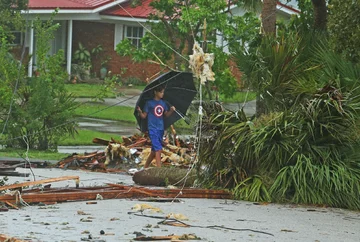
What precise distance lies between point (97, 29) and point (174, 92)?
25.9 meters

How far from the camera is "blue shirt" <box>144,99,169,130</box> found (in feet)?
54.6

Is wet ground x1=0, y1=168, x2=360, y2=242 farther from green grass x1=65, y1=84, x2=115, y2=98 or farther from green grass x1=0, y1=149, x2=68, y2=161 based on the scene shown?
green grass x1=65, y1=84, x2=115, y2=98

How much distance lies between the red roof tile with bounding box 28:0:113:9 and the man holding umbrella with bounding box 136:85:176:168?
21.9 meters

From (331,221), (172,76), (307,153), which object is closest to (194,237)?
(331,221)

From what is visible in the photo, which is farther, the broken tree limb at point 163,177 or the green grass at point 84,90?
the green grass at point 84,90

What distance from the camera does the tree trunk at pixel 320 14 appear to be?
15.8 m

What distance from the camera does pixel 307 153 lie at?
42.2 feet

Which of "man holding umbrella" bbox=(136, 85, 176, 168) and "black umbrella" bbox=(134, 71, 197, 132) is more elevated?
"black umbrella" bbox=(134, 71, 197, 132)

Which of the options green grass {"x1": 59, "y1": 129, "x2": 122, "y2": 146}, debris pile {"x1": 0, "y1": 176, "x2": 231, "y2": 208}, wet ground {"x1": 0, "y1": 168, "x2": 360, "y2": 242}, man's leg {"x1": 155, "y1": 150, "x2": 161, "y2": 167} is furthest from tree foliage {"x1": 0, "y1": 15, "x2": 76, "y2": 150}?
wet ground {"x1": 0, "y1": 168, "x2": 360, "y2": 242}

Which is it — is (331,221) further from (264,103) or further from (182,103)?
(182,103)

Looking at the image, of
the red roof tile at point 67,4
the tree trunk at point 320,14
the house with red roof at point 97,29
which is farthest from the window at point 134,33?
the tree trunk at point 320,14

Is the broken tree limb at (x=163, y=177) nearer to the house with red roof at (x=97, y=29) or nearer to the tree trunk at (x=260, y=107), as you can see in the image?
the tree trunk at (x=260, y=107)

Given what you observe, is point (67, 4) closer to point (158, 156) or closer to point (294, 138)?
point (158, 156)

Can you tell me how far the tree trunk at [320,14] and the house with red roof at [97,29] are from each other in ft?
72.4
